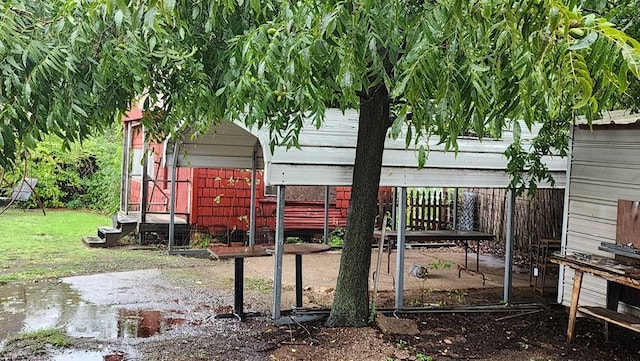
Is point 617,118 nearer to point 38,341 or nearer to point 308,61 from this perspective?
point 308,61

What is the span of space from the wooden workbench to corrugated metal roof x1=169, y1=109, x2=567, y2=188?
63.2 inches

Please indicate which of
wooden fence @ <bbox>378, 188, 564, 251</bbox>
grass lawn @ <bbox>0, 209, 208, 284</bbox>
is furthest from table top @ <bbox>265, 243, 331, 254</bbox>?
wooden fence @ <bbox>378, 188, 564, 251</bbox>

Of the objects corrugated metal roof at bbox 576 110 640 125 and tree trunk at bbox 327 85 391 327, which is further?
tree trunk at bbox 327 85 391 327

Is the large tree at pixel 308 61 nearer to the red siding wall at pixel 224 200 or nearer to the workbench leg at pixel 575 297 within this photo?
the workbench leg at pixel 575 297

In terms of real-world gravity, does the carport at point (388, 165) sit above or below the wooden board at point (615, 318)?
above

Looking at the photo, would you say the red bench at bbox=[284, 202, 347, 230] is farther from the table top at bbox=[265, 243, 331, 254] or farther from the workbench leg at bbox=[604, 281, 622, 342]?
the workbench leg at bbox=[604, 281, 622, 342]

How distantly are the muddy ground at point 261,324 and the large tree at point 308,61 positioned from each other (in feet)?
7.23

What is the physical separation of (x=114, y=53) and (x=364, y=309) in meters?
3.80

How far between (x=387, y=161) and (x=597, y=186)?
8.18 feet

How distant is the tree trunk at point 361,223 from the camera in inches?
242

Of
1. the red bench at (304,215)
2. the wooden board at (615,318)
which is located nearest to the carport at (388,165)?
the wooden board at (615,318)

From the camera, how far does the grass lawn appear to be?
9383 millimetres

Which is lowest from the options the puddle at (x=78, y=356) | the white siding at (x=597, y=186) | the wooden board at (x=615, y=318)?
the puddle at (x=78, y=356)

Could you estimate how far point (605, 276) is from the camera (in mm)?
5262
